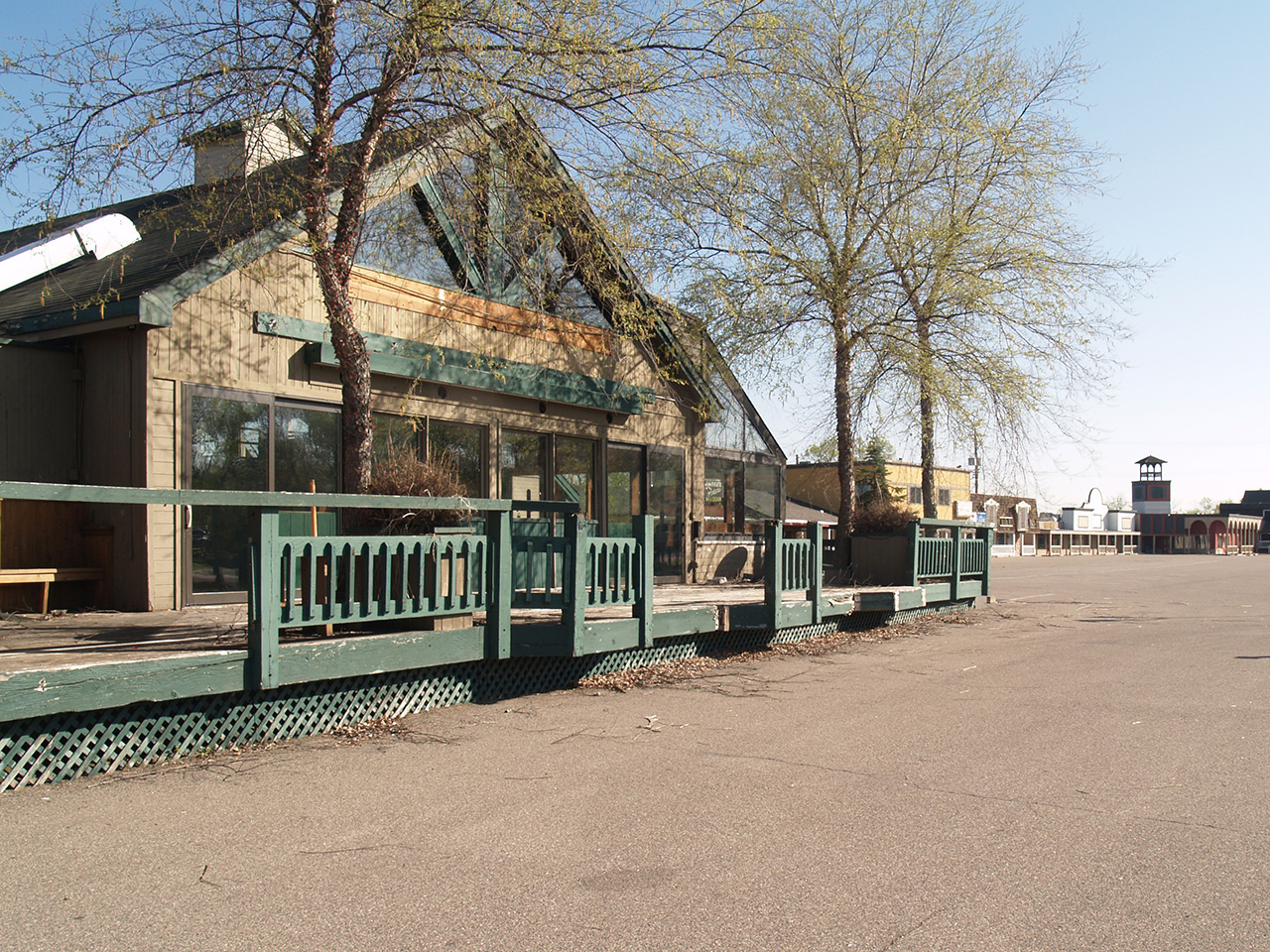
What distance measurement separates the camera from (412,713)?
7430 millimetres

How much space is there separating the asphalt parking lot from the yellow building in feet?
103

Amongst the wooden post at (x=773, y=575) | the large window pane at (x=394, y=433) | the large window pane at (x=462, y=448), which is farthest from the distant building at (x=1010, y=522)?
the large window pane at (x=394, y=433)

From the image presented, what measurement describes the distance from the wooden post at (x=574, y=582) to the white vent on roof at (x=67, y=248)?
639cm

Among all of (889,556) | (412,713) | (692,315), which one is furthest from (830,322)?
(412,713)

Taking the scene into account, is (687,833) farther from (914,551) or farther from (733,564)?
(733,564)

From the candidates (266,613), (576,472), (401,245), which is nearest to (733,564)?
(576,472)

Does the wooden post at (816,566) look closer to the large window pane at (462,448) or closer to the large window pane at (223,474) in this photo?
the large window pane at (462,448)

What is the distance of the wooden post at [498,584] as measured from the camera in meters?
7.65

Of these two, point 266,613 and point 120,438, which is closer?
point 266,613

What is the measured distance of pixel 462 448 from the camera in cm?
1247

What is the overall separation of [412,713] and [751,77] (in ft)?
20.3

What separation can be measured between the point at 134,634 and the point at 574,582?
10.8 feet

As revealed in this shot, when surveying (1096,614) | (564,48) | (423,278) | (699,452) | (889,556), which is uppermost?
(564,48)

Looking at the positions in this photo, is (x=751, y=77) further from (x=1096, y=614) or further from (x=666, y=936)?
(x=1096, y=614)
